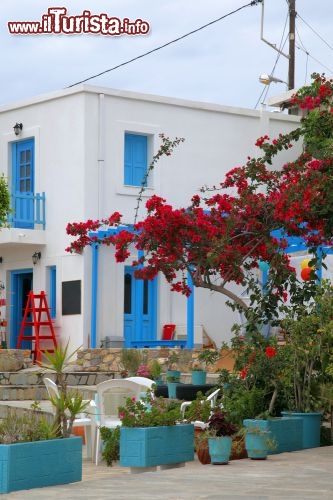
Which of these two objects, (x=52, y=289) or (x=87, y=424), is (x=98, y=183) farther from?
(x=87, y=424)

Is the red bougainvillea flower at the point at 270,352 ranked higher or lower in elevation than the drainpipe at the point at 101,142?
lower

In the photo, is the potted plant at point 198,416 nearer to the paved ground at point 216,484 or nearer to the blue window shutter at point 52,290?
the paved ground at point 216,484

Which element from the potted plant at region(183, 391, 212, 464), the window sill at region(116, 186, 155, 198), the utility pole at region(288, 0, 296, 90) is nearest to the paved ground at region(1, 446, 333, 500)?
the potted plant at region(183, 391, 212, 464)

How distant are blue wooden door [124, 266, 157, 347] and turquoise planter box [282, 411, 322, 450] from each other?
37.1 feet

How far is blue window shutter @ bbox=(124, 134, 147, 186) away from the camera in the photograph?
26047mm

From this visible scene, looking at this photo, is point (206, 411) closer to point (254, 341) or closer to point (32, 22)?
point (254, 341)

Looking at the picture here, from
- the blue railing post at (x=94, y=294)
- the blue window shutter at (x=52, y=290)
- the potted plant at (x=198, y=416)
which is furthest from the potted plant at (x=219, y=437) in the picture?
the blue window shutter at (x=52, y=290)

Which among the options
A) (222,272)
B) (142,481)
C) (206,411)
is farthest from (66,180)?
(142,481)

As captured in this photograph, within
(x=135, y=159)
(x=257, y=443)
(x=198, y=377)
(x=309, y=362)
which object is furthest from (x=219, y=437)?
(x=135, y=159)

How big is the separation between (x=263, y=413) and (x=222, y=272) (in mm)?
2947

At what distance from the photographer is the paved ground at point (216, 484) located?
983 cm

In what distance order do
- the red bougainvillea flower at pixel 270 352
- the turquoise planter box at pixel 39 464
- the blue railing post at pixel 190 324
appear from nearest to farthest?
the turquoise planter box at pixel 39 464
the red bougainvillea flower at pixel 270 352
the blue railing post at pixel 190 324

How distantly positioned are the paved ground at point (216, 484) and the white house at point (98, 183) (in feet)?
41.2

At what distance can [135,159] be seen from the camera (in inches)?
1033
